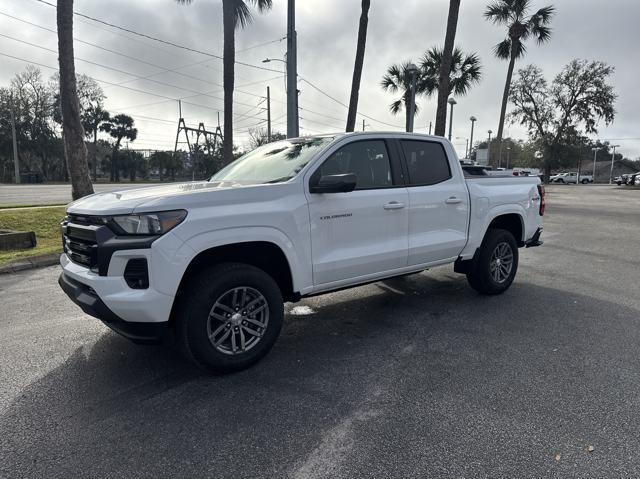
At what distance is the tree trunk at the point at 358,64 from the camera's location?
17.2m

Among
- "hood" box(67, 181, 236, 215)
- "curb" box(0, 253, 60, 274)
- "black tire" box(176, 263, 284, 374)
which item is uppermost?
"hood" box(67, 181, 236, 215)

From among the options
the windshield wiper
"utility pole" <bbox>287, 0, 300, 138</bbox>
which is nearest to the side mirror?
the windshield wiper

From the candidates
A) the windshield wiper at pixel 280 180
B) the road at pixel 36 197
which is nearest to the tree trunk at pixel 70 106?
the road at pixel 36 197

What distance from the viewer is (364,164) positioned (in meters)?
4.19

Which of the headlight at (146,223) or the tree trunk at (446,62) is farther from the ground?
the tree trunk at (446,62)

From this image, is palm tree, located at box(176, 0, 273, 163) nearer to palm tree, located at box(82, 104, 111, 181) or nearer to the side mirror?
the side mirror

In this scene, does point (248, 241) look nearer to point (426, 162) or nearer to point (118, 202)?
point (118, 202)

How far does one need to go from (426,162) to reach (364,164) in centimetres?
96

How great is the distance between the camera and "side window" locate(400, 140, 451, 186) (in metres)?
4.57

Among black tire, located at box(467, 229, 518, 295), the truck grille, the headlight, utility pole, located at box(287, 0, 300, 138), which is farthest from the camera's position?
utility pole, located at box(287, 0, 300, 138)

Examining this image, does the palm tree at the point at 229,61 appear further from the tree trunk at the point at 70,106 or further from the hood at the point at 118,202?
the hood at the point at 118,202

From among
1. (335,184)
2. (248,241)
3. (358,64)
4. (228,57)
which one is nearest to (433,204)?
(335,184)

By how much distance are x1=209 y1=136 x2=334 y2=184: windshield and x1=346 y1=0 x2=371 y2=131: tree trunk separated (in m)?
13.9

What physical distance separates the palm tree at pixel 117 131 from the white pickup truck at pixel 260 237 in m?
62.5
